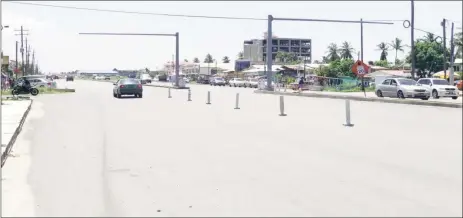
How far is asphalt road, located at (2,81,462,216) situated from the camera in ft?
21.5

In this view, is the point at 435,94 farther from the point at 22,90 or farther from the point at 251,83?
the point at 251,83

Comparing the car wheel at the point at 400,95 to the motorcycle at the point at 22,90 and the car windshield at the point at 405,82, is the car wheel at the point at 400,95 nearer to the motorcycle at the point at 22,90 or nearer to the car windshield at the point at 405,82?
the car windshield at the point at 405,82

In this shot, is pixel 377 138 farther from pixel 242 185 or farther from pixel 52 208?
pixel 52 208

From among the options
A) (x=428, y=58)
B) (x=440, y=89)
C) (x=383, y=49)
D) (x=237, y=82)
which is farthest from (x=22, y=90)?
(x=383, y=49)

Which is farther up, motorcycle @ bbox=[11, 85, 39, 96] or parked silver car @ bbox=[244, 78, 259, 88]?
parked silver car @ bbox=[244, 78, 259, 88]

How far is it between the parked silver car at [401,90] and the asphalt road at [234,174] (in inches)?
827

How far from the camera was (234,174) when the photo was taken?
870 cm

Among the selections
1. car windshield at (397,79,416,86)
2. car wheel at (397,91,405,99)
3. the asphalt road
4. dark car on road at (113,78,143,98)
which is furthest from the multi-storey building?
the asphalt road

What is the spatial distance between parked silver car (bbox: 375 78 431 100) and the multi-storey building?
363 ft

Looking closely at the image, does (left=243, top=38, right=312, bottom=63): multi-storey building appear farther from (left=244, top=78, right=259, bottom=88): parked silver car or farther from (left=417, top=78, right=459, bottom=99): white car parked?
(left=417, top=78, right=459, bottom=99): white car parked

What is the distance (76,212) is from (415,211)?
12.1 feet

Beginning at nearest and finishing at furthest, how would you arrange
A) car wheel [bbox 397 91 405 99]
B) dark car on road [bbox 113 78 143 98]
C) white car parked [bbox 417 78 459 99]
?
car wheel [bbox 397 91 405 99], white car parked [bbox 417 78 459 99], dark car on road [bbox 113 78 143 98]

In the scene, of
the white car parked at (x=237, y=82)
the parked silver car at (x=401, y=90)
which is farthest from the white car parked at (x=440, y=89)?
the white car parked at (x=237, y=82)

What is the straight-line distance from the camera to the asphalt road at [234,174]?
258 inches
